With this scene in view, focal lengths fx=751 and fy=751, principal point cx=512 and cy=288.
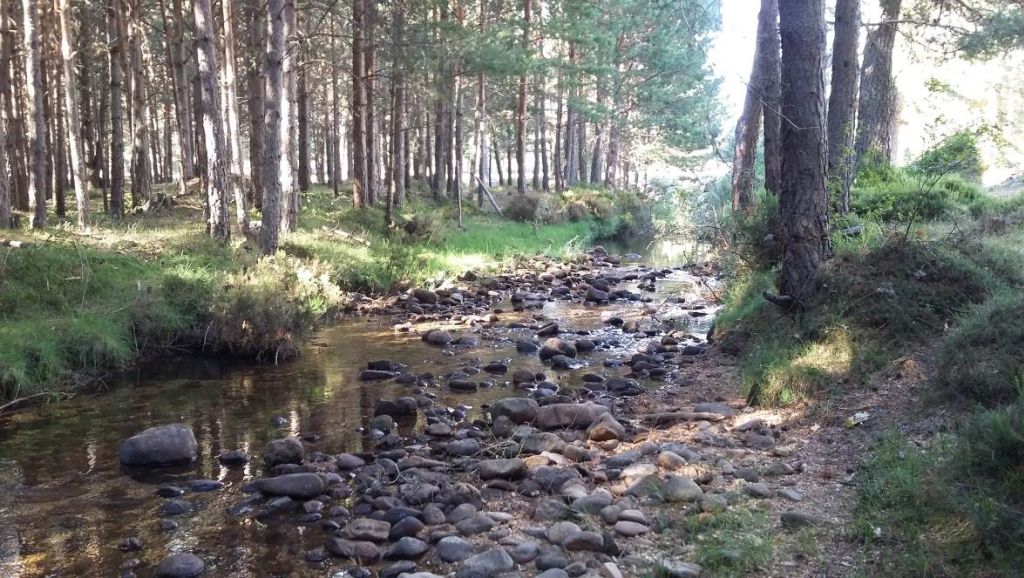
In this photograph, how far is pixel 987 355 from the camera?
5555 millimetres

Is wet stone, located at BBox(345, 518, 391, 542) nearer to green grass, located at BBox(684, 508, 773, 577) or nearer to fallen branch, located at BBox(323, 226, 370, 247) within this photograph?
green grass, located at BBox(684, 508, 773, 577)

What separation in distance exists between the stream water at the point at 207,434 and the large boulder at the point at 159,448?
0.48 ft

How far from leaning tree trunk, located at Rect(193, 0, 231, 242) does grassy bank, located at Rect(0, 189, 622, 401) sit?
472 mm

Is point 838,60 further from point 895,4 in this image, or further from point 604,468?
point 604,468

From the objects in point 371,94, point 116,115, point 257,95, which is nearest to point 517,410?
point 116,115

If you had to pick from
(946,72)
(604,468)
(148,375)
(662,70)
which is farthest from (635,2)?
(604,468)

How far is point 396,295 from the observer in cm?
1616

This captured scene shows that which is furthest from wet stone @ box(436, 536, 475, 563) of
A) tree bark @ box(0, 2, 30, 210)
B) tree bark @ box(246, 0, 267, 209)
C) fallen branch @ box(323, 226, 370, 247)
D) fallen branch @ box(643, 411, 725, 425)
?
tree bark @ box(0, 2, 30, 210)

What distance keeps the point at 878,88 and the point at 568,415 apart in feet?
37.9

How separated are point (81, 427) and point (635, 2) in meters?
28.1

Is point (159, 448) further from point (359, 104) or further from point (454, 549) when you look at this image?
point (359, 104)

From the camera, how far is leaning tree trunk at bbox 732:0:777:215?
12859mm

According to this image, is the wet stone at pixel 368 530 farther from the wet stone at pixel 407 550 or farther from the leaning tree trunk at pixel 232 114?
the leaning tree trunk at pixel 232 114

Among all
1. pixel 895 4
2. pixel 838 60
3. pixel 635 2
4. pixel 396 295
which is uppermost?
pixel 635 2
